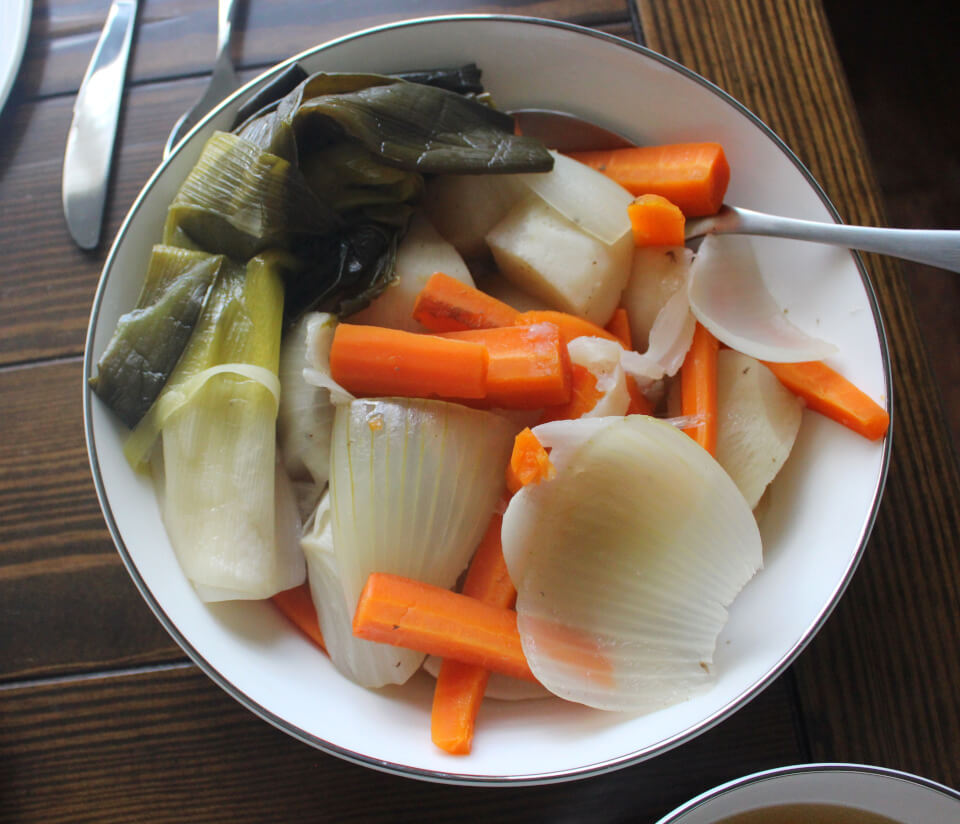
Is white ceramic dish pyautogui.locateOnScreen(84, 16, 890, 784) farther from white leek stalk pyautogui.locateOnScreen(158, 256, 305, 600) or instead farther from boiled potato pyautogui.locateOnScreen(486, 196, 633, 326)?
boiled potato pyautogui.locateOnScreen(486, 196, 633, 326)

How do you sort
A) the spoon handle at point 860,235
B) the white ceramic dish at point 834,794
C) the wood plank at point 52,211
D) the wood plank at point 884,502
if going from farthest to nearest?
the wood plank at point 52,211
the wood plank at point 884,502
the spoon handle at point 860,235
the white ceramic dish at point 834,794

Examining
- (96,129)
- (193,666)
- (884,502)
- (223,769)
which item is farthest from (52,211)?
(884,502)

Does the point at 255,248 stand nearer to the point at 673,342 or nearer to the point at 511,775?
the point at 673,342

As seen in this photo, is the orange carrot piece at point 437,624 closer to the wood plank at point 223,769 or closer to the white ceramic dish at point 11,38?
the wood plank at point 223,769

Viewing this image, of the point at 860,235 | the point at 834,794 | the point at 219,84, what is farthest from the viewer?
the point at 219,84

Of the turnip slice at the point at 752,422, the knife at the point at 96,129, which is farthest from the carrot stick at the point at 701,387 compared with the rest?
the knife at the point at 96,129

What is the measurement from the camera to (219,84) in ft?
3.80

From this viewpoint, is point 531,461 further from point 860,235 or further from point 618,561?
point 860,235

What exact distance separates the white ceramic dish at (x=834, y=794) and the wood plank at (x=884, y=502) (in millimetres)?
163

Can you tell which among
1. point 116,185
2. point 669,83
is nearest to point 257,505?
point 116,185

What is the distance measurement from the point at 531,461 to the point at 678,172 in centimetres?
48

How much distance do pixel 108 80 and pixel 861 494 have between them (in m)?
1.28

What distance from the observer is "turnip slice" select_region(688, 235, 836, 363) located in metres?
0.94

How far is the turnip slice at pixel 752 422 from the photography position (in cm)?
92
